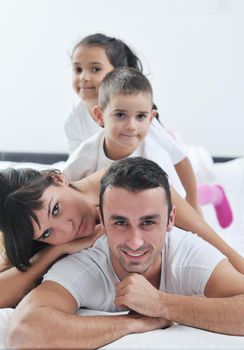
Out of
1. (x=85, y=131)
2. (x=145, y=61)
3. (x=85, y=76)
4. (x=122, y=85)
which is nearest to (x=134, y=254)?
(x=122, y=85)

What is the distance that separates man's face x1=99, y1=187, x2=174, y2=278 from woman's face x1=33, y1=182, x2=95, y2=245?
0.18 m

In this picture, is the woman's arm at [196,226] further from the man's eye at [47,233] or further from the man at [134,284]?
the man's eye at [47,233]

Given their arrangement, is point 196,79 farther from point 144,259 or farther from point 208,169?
point 144,259

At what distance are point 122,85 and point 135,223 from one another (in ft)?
2.30

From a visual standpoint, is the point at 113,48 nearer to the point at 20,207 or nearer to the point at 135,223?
the point at 20,207

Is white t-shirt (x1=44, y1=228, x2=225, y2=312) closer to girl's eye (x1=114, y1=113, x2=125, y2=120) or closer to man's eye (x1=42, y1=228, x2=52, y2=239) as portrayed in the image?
man's eye (x1=42, y1=228, x2=52, y2=239)

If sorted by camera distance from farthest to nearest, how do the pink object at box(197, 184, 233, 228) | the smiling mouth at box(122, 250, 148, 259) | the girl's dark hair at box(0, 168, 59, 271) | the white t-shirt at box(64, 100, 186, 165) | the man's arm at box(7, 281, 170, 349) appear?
the pink object at box(197, 184, 233, 228) < the white t-shirt at box(64, 100, 186, 165) < the girl's dark hair at box(0, 168, 59, 271) < the smiling mouth at box(122, 250, 148, 259) < the man's arm at box(7, 281, 170, 349)

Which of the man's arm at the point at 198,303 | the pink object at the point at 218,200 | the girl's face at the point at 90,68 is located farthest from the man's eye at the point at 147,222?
the pink object at the point at 218,200

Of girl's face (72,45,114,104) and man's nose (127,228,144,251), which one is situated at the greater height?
girl's face (72,45,114,104)

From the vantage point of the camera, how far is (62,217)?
1567 mm

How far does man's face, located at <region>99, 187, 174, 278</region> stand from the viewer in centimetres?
138

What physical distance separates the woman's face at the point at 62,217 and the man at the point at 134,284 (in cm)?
8

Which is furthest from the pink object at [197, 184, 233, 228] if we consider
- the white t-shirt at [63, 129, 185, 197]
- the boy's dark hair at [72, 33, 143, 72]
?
the boy's dark hair at [72, 33, 143, 72]

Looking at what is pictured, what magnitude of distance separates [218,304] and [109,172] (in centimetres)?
42
